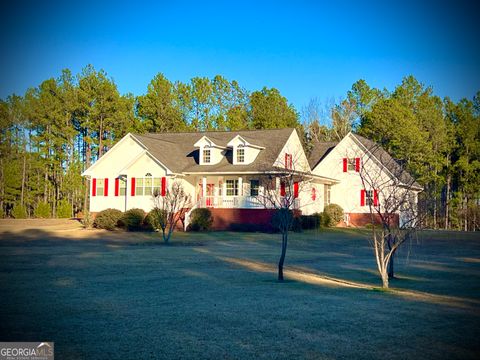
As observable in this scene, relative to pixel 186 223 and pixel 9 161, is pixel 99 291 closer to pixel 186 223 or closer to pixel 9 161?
pixel 186 223

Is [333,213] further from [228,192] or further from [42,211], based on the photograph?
[42,211]

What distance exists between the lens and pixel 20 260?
18.9 metres

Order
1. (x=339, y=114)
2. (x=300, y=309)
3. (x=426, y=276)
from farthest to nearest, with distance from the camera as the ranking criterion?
1. (x=339, y=114)
2. (x=426, y=276)
3. (x=300, y=309)

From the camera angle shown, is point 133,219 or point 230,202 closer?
point 133,219

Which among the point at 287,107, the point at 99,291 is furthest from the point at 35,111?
the point at 99,291

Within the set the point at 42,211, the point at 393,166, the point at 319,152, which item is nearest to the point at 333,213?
the point at 319,152

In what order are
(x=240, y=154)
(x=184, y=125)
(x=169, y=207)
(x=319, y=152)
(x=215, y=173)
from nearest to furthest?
(x=169, y=207) < (x=215, y=173) < (x=240, y=154) < (x=319, y=152) < (x=184, y=125)

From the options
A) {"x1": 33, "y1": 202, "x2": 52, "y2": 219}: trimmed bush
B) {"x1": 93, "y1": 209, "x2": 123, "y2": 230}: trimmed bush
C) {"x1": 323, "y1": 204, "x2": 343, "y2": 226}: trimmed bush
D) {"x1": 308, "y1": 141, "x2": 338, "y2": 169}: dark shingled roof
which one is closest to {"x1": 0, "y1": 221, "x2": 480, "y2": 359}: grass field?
{"x1": 93, "y1": 209, "x2": 123, "y2": 230}: trimmed bush

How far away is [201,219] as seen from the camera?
34.7 meters

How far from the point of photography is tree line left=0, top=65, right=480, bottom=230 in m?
50.9

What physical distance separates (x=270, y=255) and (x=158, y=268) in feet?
19.7

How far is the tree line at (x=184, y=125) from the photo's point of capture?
50.9 m

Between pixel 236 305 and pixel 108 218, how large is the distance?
25752 millimetres

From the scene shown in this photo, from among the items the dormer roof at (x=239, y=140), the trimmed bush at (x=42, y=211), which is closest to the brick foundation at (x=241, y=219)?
the dormer roof at (x=239, y=140)
